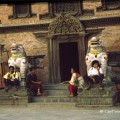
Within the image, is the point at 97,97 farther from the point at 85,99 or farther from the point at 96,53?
the point at 96,53

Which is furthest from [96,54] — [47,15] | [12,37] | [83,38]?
[12,37]

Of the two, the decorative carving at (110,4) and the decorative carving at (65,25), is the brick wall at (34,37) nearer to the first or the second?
the decorative carving at (110,4)

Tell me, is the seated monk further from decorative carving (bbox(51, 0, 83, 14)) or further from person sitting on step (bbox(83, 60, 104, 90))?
decorative carving (bbox(51, 0, 83, 14))

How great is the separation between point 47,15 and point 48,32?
90 cm

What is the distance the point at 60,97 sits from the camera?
989cm

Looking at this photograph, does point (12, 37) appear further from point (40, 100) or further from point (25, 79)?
point (40, 100)

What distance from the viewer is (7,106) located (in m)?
10.1

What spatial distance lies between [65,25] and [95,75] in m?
3.45

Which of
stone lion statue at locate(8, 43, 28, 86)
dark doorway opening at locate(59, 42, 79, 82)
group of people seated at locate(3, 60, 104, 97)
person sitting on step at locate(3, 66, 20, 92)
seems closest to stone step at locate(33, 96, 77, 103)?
group of people seated at locate(3, 60, 104, 97)

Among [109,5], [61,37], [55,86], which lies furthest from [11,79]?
[109,5]

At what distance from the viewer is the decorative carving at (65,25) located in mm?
11656

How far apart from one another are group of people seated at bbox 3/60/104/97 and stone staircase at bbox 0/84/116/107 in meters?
0.21

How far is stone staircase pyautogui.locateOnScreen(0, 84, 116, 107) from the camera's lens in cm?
889

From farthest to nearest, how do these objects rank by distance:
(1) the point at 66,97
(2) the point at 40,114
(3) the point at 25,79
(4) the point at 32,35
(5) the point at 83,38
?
(4) the point at 32,35 < (5) the point at 83,38 < (3) the point at 25,79 < (1) the point at 66,97 < (2) the point at 40,114
